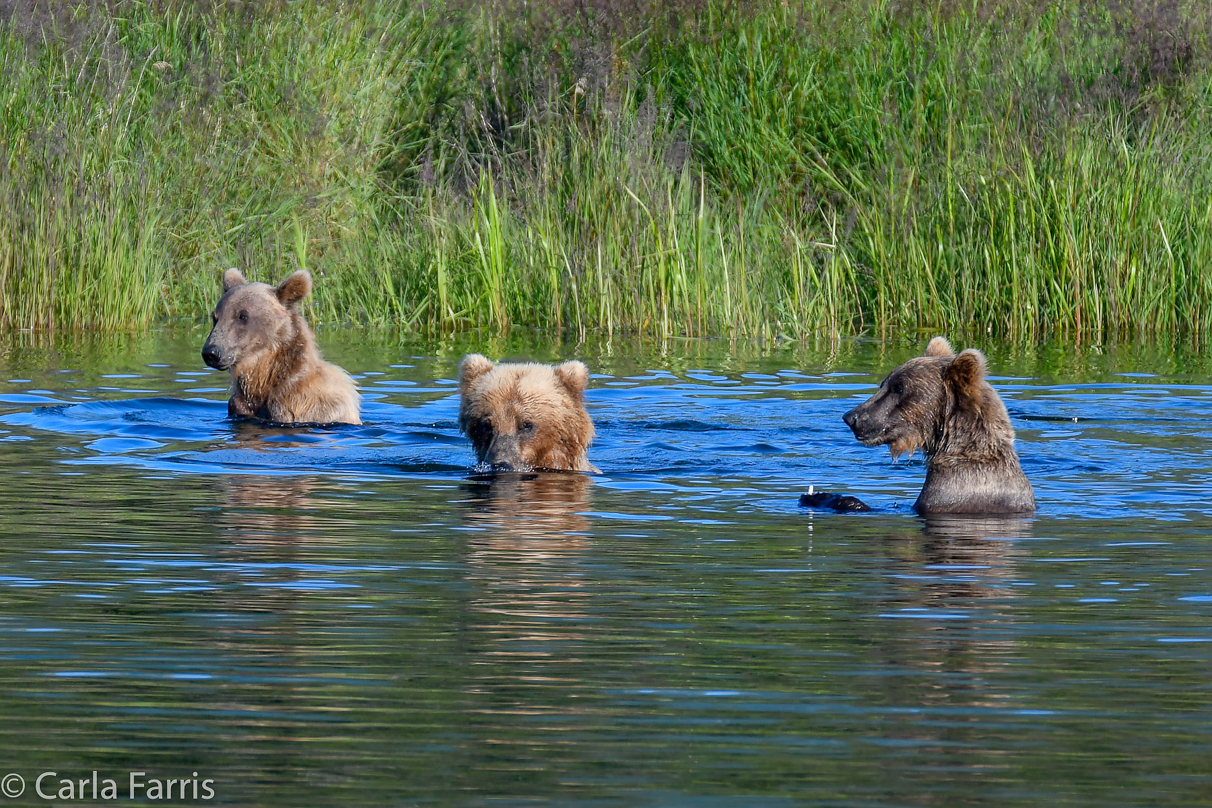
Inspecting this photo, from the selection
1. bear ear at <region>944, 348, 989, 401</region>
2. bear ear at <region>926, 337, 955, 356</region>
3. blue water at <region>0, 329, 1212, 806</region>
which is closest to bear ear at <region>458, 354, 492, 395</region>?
blue water at <region>0, 329, 1212, 806</region>

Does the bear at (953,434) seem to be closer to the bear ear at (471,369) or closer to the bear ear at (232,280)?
the bear ear at (471,369)

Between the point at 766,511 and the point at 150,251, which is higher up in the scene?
the point at 150,251

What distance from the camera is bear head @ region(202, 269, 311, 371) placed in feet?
36.0

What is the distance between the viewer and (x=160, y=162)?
1677 cm

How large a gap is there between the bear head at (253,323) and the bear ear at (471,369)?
7.76ft

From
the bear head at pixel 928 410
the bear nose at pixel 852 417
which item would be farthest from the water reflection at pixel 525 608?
the bear head at pixel 928 410

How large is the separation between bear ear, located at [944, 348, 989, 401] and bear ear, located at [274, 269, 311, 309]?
476 centimetres

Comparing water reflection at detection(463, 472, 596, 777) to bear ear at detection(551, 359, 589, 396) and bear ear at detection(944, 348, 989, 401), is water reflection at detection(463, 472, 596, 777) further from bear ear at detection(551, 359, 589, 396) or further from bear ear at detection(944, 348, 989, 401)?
bear ear at detection(944, 348, 989, 401)

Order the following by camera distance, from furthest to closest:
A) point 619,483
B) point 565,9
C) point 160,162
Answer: point 565,9, point 160,162, point 619,483

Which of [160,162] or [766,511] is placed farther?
[160,162]

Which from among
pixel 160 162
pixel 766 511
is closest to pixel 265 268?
pixel 160 162

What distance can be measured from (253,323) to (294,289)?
0.39 m

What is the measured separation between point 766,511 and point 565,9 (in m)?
11.9

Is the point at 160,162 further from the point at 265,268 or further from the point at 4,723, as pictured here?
the point at 4,723
